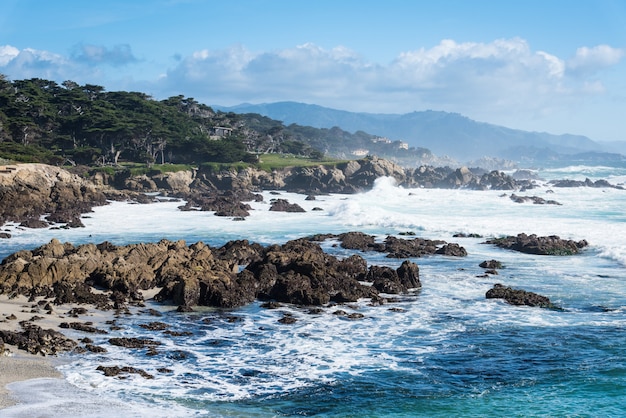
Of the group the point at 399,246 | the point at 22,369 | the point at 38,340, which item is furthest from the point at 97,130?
the point at 22,369

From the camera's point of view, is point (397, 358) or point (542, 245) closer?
point (397, 358)

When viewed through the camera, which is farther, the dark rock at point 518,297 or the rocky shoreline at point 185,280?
the dark rock at point 518,297

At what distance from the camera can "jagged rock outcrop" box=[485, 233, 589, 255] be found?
31250 millimetres

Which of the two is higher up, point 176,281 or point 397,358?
point 176,281

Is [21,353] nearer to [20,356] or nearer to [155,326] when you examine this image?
[20,356]

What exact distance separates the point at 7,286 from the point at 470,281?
631 inches

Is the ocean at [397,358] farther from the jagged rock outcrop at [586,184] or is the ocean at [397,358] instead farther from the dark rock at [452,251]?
the jagged rock outcrop at [586,184]

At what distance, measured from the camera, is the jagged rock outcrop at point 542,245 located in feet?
103

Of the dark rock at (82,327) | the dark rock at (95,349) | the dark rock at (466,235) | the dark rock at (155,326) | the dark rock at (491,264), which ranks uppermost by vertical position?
the dark rock at (466,235)

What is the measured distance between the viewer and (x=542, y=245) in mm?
31750

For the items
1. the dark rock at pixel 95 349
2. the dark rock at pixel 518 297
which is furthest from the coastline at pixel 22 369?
the dark rock at pixel 518 297

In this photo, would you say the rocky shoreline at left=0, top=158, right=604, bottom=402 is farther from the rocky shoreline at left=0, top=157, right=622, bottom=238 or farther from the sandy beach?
the rocky shoreline at left=0, top=157, right=622, bottom=238

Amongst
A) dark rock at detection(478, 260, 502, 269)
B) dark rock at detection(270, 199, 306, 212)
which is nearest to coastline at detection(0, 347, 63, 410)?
dark rock at detection(478, 260, 502, 269)

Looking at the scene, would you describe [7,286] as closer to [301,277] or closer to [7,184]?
[301,277]
